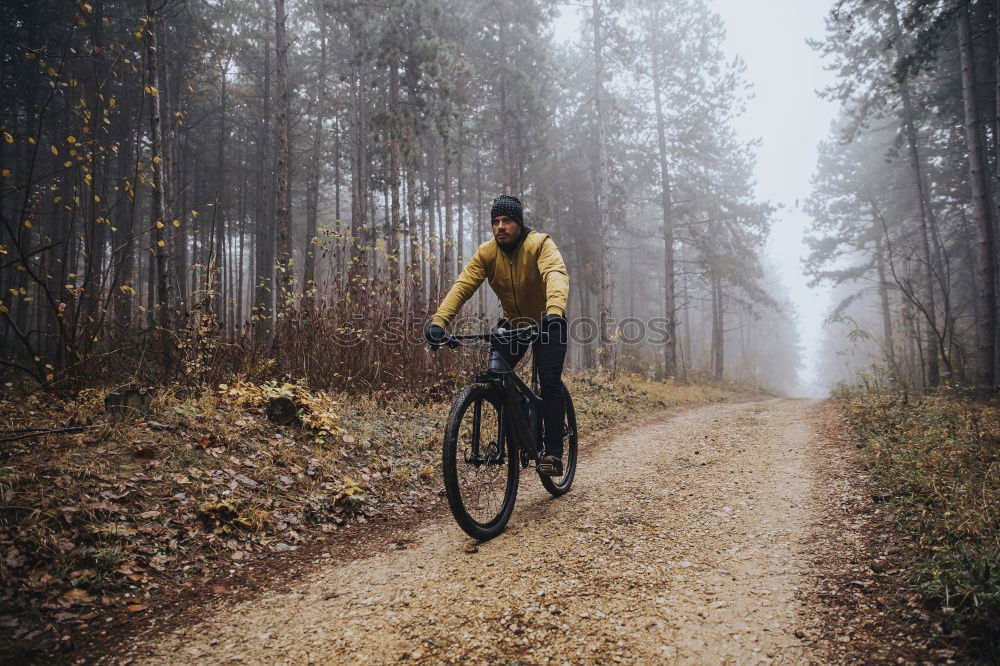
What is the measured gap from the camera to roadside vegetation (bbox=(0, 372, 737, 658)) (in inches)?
99.2

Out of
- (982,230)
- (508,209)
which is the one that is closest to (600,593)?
(508,209)

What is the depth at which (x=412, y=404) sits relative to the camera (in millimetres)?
6938

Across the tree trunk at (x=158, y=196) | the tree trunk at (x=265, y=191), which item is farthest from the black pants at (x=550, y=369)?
the tree trunk at (x=265, y=191)

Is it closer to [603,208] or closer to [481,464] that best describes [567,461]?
[481,464]

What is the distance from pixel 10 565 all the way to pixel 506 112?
1744 cm

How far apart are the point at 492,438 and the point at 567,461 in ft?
4.58

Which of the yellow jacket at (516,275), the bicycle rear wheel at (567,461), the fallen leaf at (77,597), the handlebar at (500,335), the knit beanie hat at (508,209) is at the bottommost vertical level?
the fallen leaf at (77,597)

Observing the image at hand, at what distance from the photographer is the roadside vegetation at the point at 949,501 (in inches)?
79.7

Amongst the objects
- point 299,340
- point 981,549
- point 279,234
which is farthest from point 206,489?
point 279,234

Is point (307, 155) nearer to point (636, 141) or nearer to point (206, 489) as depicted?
point (636, 141)

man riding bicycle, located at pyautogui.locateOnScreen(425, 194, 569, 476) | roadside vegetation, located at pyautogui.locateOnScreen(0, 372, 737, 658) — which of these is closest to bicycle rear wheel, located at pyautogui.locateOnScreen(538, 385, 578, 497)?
man riding bicycle, located at pyautogui.locateOnScreen(425, 194, 569, 476)

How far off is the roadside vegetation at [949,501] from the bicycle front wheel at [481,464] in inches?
93.8

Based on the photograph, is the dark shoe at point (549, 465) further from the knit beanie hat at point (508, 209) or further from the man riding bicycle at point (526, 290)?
the knit beanie hat at point (508, 209)

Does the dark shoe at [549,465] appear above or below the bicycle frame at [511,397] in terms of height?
below
